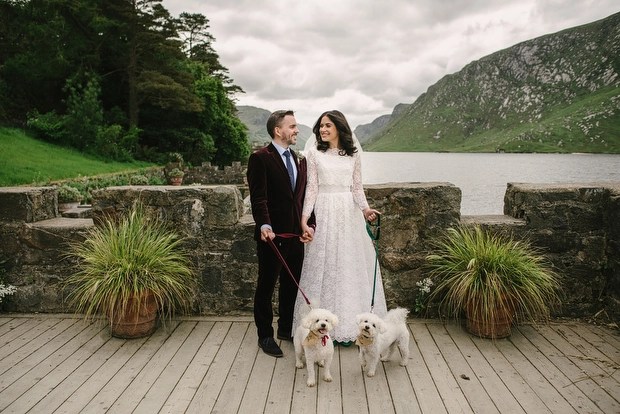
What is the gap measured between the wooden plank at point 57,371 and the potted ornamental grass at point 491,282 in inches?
120

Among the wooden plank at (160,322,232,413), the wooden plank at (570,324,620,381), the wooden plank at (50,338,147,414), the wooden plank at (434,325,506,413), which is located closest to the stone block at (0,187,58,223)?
the wooden plank at (50,338,147,414)

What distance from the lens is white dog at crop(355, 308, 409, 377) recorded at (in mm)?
2816

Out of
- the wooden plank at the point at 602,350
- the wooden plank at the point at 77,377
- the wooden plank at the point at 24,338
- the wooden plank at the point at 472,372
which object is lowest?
the wooden plank at the point at 24,338

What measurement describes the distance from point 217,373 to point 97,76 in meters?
26.0

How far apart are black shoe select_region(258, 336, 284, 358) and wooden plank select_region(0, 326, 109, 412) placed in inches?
54.5

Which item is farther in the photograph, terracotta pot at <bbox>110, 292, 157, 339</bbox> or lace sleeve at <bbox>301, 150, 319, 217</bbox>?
terracotta pot at <bbox>110, 292, 157, 339</bbox>

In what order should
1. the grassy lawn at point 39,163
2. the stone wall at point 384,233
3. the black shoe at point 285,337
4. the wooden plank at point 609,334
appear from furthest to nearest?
the grassy lawn at point 39,163 → the stone wall at point 384,233 → the black shoe at point 285,337 → the wooden plank at point 609,334

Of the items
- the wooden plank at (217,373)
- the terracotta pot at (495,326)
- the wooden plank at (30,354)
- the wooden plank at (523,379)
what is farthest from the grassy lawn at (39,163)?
the wooden plank at (523,379)

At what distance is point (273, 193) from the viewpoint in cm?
335

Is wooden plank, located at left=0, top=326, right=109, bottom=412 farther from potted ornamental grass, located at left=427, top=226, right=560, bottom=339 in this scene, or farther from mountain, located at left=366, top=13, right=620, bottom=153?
mountain, located at left=366, top=13, right=620, bottom=153

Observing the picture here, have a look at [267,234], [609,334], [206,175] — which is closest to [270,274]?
[267,234]

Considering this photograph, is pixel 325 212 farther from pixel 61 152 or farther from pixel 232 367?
pixel 61 152

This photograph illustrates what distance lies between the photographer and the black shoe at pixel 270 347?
3.32 m

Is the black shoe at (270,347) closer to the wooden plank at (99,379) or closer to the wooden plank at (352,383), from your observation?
the wooden plank at (352,383)
